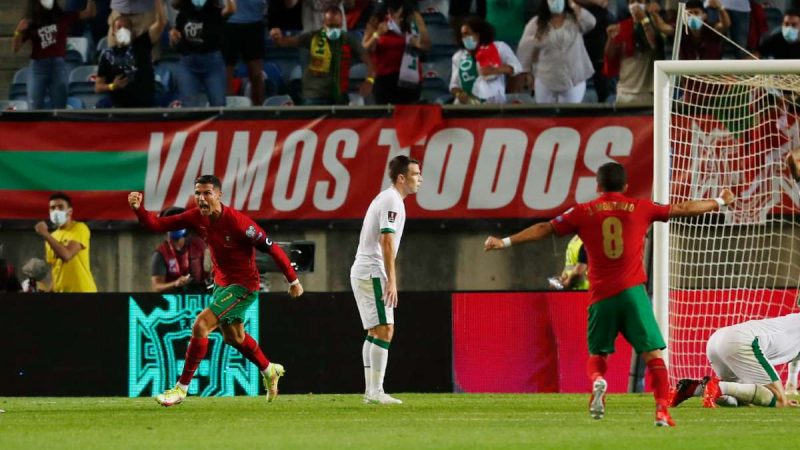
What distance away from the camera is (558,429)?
10.8 meters

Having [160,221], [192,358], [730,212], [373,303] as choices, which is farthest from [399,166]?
[730,212]

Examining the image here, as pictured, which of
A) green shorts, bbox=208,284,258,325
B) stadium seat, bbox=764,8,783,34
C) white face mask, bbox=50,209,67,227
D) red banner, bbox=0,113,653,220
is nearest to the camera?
green shorts, bbox=208,284,258,325

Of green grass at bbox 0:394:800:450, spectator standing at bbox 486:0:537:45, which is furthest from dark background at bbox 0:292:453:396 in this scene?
spectator standing at bbox 486:0:537:45

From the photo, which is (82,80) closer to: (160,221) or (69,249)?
(69,249)

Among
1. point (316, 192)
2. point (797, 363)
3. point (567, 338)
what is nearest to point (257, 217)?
point (316, 192)

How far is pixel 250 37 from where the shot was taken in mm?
19047

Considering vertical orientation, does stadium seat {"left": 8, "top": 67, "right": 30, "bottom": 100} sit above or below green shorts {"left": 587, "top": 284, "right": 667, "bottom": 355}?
above

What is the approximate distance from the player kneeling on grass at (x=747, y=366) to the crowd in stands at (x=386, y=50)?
4995mm

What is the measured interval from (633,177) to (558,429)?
7431mm

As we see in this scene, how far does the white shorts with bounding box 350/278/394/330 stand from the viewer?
526 inches

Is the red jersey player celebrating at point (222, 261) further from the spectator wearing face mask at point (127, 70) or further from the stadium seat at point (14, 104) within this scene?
the stadium seat at point (14, 104)

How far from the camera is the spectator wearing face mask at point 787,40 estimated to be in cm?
1844

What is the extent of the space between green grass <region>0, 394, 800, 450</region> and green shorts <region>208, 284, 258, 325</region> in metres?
0.74

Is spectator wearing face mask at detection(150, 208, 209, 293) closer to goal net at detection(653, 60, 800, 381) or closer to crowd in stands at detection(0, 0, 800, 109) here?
crowd in stands at detection(0, 0, 800, 109)
